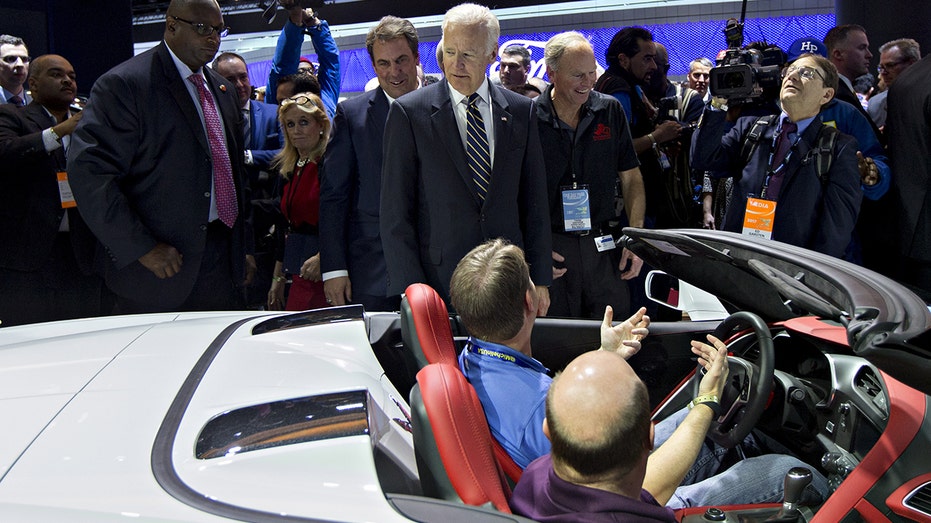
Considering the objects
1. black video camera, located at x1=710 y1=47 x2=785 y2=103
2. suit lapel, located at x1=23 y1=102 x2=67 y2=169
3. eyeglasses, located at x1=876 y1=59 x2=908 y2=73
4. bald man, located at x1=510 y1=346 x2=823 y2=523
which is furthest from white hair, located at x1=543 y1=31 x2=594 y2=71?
eyeglasses, located at x1=876 y1=59 x2=908 y2=73

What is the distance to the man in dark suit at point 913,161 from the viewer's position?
161 inches

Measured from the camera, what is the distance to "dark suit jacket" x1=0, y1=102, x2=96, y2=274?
13.5ft

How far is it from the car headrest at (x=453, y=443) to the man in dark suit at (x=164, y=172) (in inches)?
85.7

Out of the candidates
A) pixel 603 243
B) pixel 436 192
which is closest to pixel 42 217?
pixel 436 192

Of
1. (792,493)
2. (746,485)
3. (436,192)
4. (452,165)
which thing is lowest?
(746,485)

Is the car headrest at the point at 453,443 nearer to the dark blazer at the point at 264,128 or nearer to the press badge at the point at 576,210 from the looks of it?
the press badge at the point at 576,210

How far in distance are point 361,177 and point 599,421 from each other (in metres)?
2.42

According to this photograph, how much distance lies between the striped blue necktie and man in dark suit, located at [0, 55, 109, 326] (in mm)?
2059

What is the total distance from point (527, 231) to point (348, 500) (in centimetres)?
208

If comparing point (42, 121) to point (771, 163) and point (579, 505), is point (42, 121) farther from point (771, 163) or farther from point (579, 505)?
point (579, 505)

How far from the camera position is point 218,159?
12.0 ft

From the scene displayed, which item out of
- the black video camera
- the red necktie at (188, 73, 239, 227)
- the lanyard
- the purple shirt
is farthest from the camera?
the black video camera

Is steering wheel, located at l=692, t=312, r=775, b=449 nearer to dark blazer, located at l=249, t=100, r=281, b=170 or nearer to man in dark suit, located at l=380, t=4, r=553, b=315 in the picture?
man in dark suit, located at l=380, t=4, r=553, b=315

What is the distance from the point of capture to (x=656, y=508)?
4.91ft
